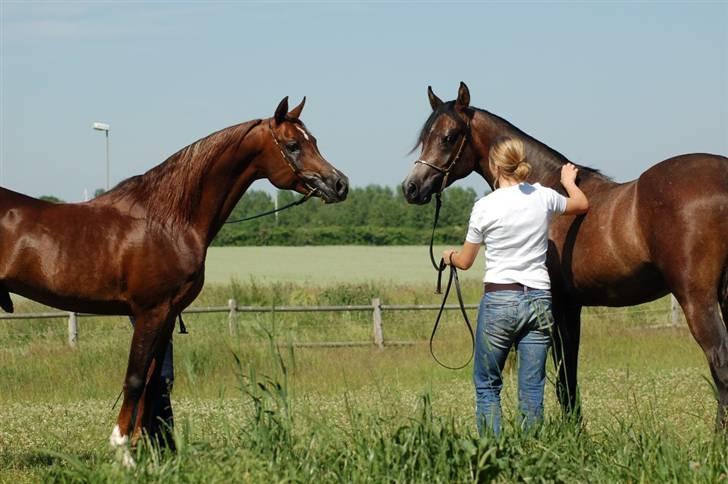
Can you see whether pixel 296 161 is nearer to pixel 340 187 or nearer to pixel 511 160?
pixel 340 187

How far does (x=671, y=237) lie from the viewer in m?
6.32

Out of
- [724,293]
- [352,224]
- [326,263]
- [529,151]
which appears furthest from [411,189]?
[352,224]

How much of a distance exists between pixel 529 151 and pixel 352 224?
59.8m

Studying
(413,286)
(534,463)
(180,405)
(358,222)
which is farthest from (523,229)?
(358,222)

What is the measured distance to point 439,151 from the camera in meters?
7.14

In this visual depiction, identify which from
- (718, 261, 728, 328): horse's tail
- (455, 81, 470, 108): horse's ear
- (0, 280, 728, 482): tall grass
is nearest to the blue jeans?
(0, 280, 728, 482): tall grass

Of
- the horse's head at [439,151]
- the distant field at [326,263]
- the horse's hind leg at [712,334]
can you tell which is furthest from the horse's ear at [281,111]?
the distant field at [326,263]

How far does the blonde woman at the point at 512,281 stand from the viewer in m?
5.48

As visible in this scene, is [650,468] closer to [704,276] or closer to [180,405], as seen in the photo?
[704,276]

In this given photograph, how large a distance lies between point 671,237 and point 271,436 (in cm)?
305

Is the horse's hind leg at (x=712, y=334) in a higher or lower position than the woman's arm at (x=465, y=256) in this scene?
lower

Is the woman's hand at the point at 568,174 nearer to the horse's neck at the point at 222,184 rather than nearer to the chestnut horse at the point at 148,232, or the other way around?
the chestnut horse at the point at 148,232

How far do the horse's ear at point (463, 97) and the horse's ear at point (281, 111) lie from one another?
1.39m

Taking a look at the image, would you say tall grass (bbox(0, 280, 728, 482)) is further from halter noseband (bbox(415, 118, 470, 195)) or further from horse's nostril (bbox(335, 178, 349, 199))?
halter noseband (bbox(415, 118, 470, 195))
